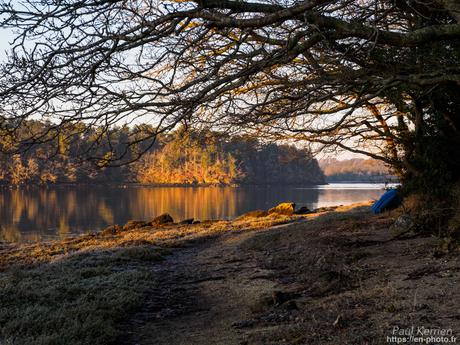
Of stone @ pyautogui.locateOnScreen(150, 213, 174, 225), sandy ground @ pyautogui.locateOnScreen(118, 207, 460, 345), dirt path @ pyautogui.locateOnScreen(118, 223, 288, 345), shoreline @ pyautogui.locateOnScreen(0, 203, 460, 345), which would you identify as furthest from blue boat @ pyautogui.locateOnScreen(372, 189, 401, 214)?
stone @ pyautogui.locateOnScreen(150, 213, 174, 225)

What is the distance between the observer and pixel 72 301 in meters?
8.19

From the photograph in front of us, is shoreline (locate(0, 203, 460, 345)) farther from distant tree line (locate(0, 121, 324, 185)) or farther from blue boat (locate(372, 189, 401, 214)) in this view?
distant tree line (locate(0, 121, 324, 185))

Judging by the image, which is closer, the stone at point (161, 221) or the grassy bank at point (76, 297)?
the grassy bank at point (76, 297)

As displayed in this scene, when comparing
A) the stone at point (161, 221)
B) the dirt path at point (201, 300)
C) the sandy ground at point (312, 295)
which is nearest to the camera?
the sandy ground at point (312, 295)

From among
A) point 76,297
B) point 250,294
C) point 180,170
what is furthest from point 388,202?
point 180,170

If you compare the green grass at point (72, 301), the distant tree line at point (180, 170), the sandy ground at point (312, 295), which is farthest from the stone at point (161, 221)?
the distant tree line at point (180, 170)

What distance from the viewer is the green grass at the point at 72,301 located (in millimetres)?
6246

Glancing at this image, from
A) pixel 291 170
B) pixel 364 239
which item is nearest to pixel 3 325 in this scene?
pixel 364 239

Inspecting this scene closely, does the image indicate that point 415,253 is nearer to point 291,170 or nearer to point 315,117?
point 315,117

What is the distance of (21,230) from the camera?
30.2 meters

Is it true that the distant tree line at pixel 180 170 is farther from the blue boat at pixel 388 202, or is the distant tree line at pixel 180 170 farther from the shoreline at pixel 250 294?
the shoreline at pixel 250 294

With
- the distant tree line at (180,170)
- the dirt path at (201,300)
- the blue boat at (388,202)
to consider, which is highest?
the distant tree line at (180,170)

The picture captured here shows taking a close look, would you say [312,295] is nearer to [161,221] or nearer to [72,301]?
[72,301]

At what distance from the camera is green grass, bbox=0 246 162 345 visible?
625 centimetres
